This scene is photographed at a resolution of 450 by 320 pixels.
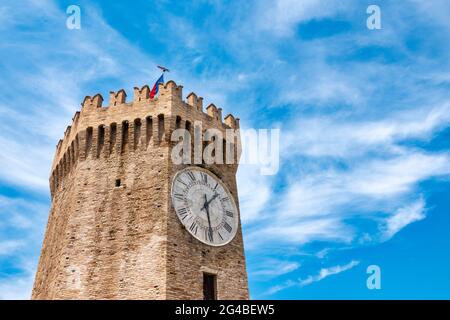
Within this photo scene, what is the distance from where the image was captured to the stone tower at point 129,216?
17.7 metres

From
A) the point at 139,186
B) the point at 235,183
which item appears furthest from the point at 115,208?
the point at 235,183

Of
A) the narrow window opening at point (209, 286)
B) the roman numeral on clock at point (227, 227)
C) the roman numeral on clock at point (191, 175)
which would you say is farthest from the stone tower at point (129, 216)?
the roman numeral on clock at point (227, 227)

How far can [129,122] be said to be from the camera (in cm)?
2161

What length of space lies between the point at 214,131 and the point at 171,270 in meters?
8.13

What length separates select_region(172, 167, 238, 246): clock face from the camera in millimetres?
19406

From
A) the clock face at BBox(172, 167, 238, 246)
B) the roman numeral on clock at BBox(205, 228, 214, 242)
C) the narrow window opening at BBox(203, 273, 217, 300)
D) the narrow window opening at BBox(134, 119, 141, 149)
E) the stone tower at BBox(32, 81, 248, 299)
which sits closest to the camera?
the stone tower at BBox(32, 81, 248, 299)

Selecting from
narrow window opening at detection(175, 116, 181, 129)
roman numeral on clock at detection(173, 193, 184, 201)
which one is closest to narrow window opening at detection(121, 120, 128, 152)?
narrow window opening at detection(175, 116, 181, 129)

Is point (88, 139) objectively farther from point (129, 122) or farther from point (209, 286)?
point (209, 286)

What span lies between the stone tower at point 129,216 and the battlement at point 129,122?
0.05 metres

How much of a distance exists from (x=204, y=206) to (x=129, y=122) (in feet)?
17.7

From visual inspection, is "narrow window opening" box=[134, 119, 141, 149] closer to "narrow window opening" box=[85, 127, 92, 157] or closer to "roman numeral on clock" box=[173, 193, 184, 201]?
"narrow window opening" box=[85, 127, 92, 157]

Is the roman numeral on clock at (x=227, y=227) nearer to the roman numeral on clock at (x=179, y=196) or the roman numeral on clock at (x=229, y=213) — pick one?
the roman numeral on clock at (x=229, y=213)

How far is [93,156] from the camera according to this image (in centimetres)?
2128

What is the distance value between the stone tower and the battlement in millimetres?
50
